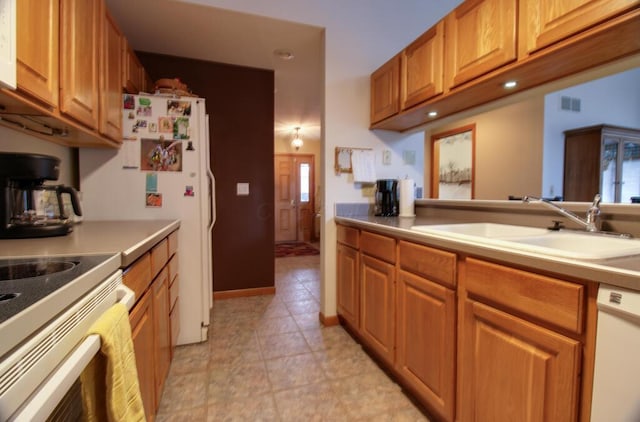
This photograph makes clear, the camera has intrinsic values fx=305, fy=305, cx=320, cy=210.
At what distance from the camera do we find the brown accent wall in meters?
3.09

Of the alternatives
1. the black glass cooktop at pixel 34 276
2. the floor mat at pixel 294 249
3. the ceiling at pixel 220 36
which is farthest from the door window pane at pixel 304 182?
the black glass cooktop at pixel 34 276

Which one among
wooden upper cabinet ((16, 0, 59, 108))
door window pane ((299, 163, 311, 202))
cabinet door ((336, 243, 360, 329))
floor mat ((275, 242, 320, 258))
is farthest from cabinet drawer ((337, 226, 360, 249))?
door window pane ((299, 163, 311, 202))

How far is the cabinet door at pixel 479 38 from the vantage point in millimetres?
1351

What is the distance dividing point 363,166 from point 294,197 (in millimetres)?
4217

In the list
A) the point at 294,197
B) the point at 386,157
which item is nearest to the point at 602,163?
the point at 386,157

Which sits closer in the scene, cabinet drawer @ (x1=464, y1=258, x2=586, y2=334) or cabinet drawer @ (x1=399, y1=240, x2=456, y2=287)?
cabinet drawer @ (x1=464, y1=258, x2=586, y2=334)

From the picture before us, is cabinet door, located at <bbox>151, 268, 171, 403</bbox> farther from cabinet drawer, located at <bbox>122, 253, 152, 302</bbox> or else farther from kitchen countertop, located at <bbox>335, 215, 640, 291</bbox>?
kitchen countertop, located at <bbox>335, 215, 640, 291</bbox>

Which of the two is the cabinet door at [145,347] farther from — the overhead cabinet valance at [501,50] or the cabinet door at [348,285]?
the overhead cabinet valance at [501,50]

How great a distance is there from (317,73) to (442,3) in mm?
1311

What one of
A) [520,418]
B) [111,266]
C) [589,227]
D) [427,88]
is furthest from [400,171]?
[111,266]

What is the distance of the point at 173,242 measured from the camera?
1.93 m

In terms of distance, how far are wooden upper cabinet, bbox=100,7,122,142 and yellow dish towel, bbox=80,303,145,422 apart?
1382 mm

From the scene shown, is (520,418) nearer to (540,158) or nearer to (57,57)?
(540,158)

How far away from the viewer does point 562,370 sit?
83cm
